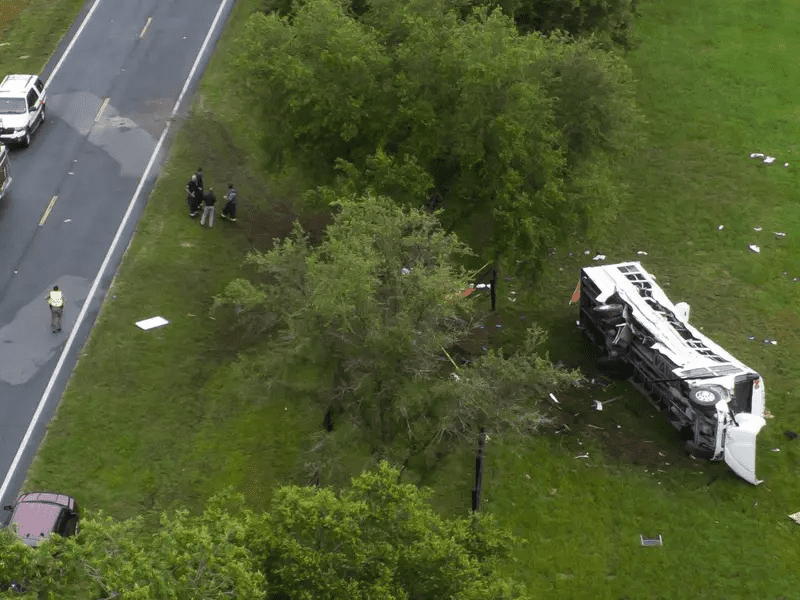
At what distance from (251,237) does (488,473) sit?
40.0 ft

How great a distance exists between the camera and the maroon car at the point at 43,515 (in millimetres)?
23594

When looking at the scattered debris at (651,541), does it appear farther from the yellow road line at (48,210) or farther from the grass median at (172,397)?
the yellow road line at (48,210)

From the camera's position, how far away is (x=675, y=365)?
28.5 m

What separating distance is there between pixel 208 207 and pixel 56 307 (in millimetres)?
6781

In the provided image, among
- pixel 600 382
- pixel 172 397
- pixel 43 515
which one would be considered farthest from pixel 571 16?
pixel 43 515

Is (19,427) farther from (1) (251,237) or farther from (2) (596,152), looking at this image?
(2) (596,152)

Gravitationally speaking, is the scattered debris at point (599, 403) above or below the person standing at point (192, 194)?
below

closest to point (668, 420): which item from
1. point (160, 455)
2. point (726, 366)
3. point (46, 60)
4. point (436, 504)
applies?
point (726, 366)

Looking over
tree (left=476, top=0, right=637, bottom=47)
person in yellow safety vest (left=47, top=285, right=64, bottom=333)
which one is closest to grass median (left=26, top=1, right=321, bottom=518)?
person in yellow safety vest (left=47, top=285, right=64, bottom=333)

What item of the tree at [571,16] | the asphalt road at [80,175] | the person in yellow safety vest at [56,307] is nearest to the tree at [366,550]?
the asphalt road at [80,175]

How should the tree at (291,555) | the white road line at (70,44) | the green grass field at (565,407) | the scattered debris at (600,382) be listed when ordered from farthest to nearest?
the white road line at (70,44)
the scattered debris at (600,382)
the green grass field at (565,407)
the tree at (291,555)

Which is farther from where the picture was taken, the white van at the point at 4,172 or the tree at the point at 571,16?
the tree at the point at 571,16

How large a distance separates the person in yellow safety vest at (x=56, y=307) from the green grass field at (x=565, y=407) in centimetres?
103

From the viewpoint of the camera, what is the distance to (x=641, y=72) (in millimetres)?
47312
